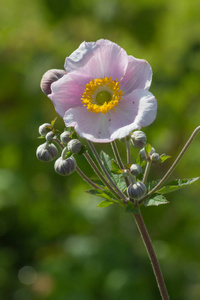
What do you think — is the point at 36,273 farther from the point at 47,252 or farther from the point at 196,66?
the point at 196,66

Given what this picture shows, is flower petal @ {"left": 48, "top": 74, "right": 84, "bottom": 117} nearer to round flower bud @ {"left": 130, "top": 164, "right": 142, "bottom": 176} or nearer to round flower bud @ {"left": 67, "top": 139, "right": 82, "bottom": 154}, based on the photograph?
round flower bud @ {"left": 67, "top": 139, "right": 82, "bottom": 154}

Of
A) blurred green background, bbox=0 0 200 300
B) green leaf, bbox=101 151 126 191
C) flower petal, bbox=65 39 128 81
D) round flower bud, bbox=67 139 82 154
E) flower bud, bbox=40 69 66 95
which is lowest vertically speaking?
blurred green background, bbox=0 0 200 300

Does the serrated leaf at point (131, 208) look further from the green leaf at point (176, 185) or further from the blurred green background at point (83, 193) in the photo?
the blurred green background at point (83, 193)

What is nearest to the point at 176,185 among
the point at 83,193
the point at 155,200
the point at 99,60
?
the point at 155,200

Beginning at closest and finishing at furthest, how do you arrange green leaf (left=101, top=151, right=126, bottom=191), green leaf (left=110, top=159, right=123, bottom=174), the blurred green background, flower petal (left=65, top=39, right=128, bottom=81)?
1. green leaf (left=110, top=159, right=123, bottom=174)
2. flower petal (left=65, top=39, right=128, bottom=81)
3. green leaf (left=101, top=151, right=126, bottom=191)
4. the blurred green background

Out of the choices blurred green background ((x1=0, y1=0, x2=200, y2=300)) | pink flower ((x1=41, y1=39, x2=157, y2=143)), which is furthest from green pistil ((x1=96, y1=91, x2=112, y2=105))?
blurred green background ((x1=0, y1=0, x2=200, y2=300))

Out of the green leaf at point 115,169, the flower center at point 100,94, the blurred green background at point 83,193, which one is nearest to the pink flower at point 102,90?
the flower center at point 100,94
